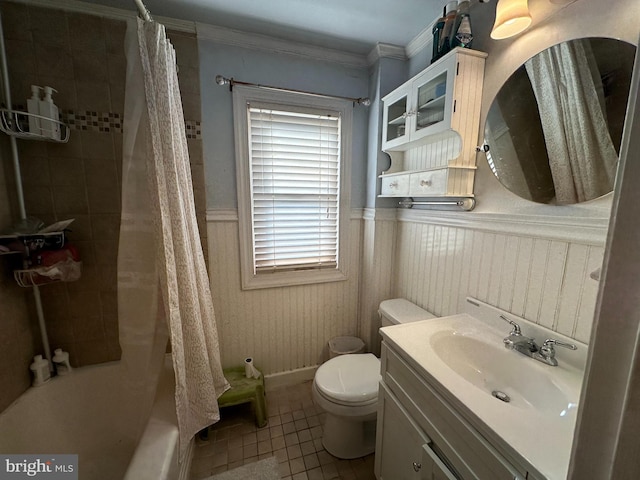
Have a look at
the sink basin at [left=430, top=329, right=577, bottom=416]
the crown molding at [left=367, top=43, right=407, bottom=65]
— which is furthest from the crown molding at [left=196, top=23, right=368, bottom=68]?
the sink basin at [left=430, top=329, right=577, bottom=416]

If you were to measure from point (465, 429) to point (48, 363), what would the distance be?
6.36 feet

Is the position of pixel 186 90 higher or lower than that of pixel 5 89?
higher

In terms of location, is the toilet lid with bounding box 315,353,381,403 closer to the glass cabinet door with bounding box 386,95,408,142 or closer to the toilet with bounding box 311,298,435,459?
the toilet with bounding box 311,298,435,459

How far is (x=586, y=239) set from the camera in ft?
2.83

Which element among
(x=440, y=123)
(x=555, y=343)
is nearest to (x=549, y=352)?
(x=555, y=343)

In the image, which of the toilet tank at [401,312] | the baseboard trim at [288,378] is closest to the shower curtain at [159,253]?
the baseboard trim at [288,378]

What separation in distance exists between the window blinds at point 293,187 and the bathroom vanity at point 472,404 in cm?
96

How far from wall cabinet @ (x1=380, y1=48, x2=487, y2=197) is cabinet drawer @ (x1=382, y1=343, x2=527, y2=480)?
2.77 ft

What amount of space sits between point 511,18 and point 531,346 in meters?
1.20

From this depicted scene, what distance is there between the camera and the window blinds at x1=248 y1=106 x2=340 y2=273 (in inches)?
67.5

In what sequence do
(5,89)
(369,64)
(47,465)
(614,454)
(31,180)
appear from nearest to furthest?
(614,454), (47,465), (5,89), (31,180), (369,64)

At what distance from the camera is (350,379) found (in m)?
1.43

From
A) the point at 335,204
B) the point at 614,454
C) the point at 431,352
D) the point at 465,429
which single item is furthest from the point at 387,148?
the point at 614,454

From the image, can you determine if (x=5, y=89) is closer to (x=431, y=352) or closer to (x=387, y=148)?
(x=387, y=148)
